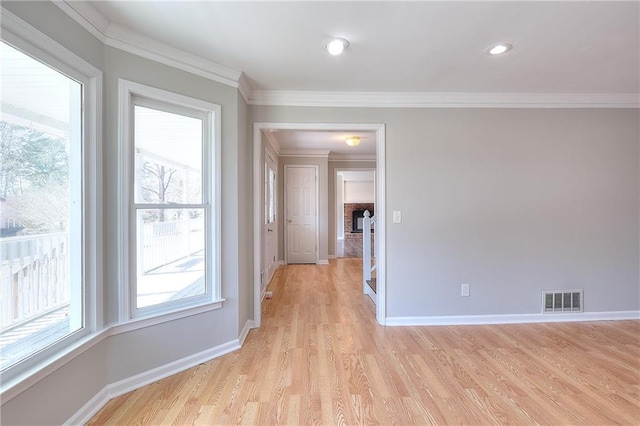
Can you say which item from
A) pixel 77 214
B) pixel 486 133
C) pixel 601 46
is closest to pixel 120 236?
pixel 77 214

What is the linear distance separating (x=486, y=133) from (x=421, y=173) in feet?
2.59

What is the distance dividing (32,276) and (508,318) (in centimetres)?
380

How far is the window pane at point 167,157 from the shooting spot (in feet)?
6.44

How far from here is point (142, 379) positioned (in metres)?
1.92

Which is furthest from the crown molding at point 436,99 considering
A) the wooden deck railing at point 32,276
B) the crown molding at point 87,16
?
the wooden deck railing at point 32,276

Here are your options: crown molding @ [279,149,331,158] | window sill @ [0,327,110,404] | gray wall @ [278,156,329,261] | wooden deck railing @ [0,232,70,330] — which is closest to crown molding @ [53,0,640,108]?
wooden deck railing @ [0,232,70,330]

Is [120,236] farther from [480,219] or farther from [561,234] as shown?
[561,234]

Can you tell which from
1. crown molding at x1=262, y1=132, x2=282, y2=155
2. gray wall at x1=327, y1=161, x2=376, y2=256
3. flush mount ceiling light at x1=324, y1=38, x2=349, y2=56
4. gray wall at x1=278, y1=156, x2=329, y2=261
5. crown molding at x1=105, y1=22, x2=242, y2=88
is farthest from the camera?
gray wall at x1=327, y1=161, x2=376, y2=256

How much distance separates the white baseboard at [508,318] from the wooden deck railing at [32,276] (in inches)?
104

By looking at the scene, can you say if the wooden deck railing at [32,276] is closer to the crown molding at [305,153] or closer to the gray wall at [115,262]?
the gray wall at [115,262]

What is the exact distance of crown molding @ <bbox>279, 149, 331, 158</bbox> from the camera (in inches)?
231

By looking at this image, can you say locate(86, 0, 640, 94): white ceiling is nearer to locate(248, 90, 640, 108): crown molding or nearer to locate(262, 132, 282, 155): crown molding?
locate(248, 90, 640, 108): crown molding

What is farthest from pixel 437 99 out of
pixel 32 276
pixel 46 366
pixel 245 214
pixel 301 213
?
pixel 301 213

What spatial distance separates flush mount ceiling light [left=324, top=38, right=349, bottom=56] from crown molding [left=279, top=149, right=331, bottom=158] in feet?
12.7
